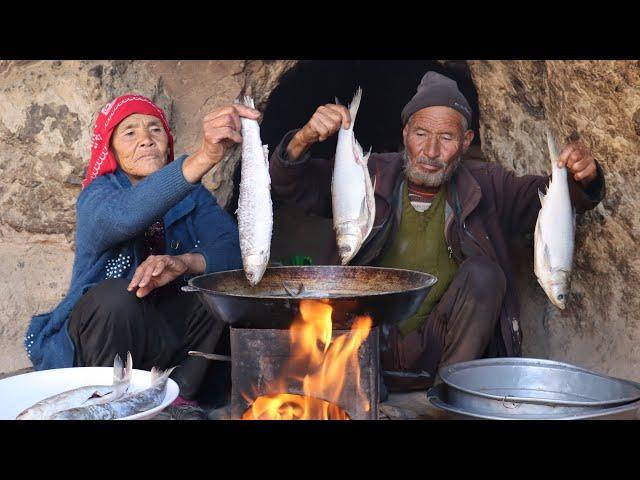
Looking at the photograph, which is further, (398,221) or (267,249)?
(398,221)

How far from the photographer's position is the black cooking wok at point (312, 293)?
8.50 ft

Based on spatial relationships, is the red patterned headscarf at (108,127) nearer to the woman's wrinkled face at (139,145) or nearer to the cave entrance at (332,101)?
the woman's wrinkled face at (139,145)

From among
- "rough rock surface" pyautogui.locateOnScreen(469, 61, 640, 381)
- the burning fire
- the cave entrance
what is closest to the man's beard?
"rough rock surface" pyautogui.locateOnScreen(469, 61, 640, 381)

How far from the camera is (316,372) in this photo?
270 centimetres

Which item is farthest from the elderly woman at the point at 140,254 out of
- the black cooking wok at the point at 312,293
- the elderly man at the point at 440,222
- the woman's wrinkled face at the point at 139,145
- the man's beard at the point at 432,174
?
the man's beard at the point at 432,174

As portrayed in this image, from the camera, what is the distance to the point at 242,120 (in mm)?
2850

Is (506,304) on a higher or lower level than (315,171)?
lower

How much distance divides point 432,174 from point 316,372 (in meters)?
1.61

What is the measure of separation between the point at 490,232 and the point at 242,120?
164 cm

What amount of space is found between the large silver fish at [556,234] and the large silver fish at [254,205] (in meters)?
1.20

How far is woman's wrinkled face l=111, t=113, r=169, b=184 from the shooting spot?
3.50 metres
